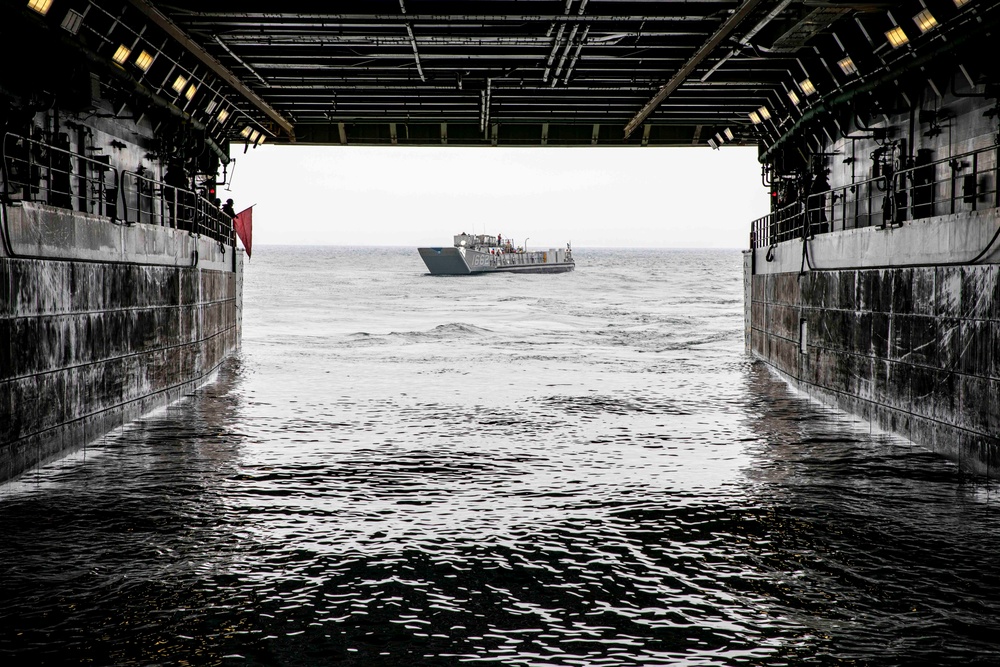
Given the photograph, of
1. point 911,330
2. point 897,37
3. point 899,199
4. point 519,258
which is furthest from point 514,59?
point 519,258

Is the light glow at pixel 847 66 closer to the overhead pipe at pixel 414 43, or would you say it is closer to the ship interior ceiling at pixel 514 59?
the ship interior ceiling at pixel 514 59

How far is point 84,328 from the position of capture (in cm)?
1490

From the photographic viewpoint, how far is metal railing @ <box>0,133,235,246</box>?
1431 cm

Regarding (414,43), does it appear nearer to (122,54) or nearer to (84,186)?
(122,54)

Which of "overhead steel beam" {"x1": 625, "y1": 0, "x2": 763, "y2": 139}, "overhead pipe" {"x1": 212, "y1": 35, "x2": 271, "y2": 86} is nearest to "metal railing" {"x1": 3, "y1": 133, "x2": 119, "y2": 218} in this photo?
"overhead pipe" {"x1": 212, "y1": 35, "x2": 271, "y2": 86}

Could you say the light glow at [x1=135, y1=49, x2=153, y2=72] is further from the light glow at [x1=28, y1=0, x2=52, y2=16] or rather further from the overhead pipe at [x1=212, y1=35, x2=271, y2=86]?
the light glow at [x1=28, y1=0, x2=52, y2=16]

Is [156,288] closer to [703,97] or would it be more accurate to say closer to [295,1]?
[295,1]

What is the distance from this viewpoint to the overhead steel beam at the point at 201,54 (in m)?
17.3

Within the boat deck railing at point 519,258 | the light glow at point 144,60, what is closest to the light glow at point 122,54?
the light glow at point 144,60

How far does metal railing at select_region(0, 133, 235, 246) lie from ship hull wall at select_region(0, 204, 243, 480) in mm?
634

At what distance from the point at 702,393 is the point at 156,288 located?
1221 cm

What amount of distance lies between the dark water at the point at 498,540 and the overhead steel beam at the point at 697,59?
7443 millimetres

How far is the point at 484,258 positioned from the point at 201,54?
105024mm

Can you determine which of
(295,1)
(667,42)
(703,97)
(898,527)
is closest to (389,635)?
(898,527)
